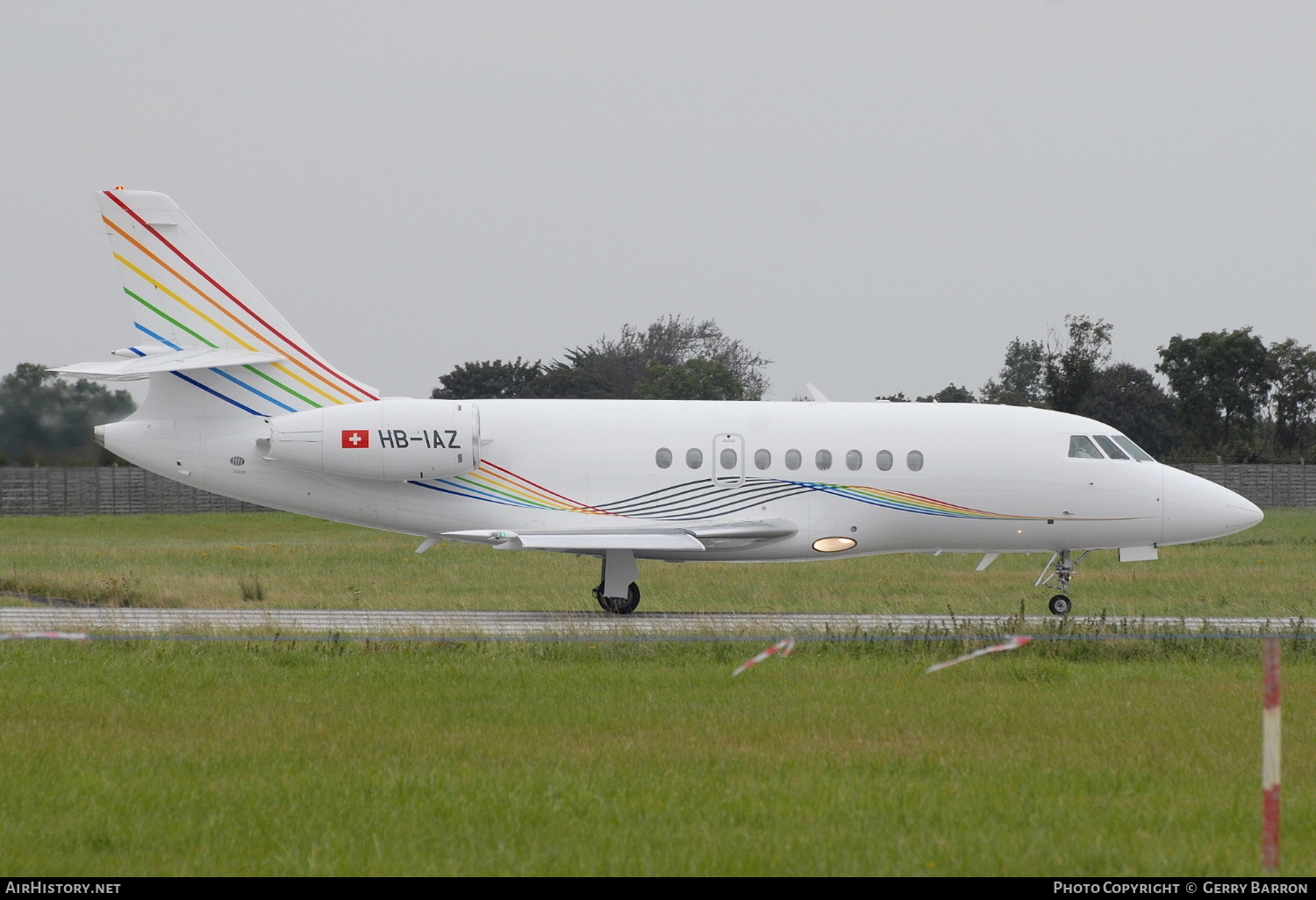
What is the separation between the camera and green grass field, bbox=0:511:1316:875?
7504 mm

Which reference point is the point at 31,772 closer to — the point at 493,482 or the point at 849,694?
the point at 849,694

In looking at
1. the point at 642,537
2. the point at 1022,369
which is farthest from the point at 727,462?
the point at 1022,369

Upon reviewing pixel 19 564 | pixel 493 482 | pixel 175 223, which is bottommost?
pixel 19 564

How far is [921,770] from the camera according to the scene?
9703 mm

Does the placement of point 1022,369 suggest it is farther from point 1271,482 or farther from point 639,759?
point 639,759

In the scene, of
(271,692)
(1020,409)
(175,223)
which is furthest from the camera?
(1020,409)

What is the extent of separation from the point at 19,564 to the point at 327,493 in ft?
44.4

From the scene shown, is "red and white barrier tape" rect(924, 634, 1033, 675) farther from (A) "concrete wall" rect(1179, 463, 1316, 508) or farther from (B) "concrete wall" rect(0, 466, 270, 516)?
(A) "concrete wall" rect(1179, 463, 1316, 508)

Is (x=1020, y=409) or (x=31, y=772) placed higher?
(x=1020, y=409)

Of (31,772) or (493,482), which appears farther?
(493,482)

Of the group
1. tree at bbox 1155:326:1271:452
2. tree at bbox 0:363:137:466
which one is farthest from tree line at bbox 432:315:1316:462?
tree at bbox 0:363:137:466

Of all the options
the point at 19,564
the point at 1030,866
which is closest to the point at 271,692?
Result: the point at 1030,866

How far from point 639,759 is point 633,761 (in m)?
0.07
